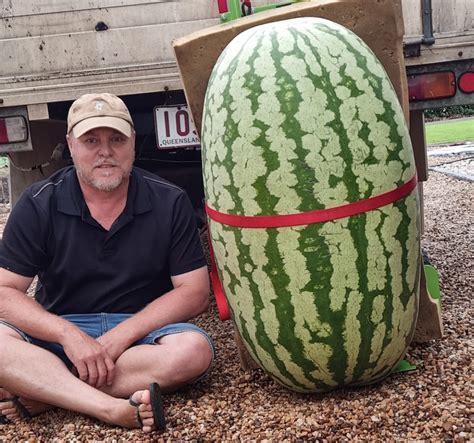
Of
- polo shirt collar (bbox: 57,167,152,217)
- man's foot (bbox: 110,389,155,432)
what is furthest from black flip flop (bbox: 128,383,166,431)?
polo shirt collar (bbox: 57,167,152,217)

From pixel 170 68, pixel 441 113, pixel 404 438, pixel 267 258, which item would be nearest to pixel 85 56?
pixel 170 68

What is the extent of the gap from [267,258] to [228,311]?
0.57 metres

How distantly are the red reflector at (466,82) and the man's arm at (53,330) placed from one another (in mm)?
2288

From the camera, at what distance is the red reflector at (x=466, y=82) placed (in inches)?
145

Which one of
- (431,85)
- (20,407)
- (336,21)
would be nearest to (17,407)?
(20,407)

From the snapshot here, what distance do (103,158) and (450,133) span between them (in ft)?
47.7

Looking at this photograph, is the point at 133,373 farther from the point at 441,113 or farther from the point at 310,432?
the point at 441,113

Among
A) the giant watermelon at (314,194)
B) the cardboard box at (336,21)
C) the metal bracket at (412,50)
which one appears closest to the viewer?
the giant watermelon at (314,194)

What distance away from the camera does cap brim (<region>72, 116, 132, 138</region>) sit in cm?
295

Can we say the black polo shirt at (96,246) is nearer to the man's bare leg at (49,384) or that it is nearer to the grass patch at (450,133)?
the man's bare leg at (49,384)

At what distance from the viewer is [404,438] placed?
89.7 inches

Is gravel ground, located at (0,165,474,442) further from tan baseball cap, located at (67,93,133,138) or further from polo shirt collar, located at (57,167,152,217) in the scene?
tan baseball cap, located at (67,93,133,138)

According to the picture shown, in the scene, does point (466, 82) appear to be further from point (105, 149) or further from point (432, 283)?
point (105, 149)

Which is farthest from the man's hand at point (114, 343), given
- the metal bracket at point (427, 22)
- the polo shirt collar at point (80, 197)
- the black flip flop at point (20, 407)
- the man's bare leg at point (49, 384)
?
the metal bracket at point (427, 22)
